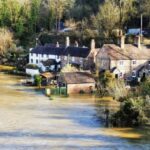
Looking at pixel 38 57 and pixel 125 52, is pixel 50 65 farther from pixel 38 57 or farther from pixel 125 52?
pixel 125 52

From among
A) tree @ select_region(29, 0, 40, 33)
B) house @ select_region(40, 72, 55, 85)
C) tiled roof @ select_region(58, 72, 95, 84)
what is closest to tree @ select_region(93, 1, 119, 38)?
tree @ select_region(29, 0, 40, 33)

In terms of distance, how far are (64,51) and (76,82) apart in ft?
50.2

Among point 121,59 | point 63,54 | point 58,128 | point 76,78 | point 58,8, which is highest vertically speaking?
point 58,8

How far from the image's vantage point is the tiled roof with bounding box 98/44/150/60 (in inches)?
1964

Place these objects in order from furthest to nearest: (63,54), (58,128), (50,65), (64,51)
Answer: (64,51), (63,54), (50,65), (58,128)

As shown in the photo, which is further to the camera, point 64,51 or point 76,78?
point 64,51

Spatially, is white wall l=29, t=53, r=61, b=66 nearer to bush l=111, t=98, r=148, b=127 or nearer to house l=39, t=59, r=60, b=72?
house l=39, t=59, r=60, b=72

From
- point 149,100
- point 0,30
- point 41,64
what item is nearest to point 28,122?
point 149,100

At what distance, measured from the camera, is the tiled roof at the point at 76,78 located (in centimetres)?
4306

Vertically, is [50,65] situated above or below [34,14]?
below

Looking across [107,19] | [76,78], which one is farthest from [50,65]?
[76,78]

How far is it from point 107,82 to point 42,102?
634 centimetres

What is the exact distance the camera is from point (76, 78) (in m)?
43.5

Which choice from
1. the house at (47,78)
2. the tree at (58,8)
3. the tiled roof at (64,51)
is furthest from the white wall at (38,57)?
the tree at (58,8)
